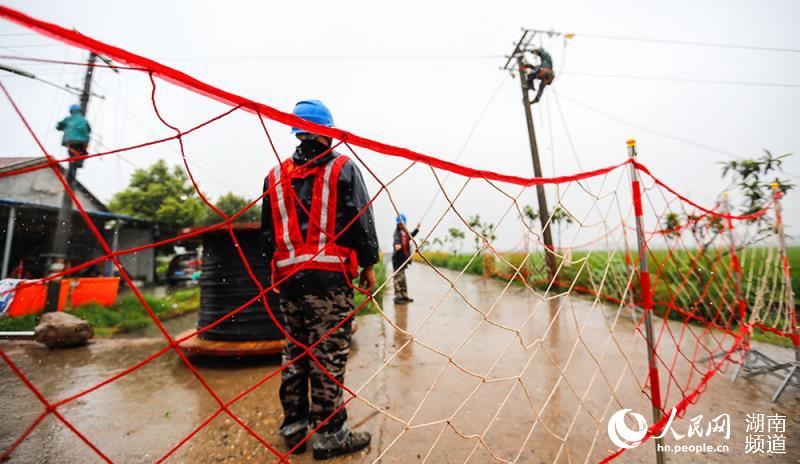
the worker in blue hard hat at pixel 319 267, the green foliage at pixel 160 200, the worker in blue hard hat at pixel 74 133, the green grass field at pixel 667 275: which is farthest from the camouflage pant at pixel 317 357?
the green foliage at pixel 160 200

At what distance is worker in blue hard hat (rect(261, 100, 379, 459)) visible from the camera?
1.54 metres

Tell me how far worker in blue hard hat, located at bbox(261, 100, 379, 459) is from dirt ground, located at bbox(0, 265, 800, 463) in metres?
0.18

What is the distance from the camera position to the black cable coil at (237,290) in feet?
8.92

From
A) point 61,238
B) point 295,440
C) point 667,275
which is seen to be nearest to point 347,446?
point 295,440

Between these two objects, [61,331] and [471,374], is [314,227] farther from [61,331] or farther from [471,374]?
[61,331]

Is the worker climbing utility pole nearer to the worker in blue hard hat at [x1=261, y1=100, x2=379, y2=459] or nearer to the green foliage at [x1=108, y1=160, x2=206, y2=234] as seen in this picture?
the worker in blue hard hat at [x1=261, y1=100, x2=379, y2=459]

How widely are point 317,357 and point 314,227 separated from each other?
2.07ft

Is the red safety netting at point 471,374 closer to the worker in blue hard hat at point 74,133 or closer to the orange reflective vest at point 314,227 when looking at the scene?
the orange reflective vest at point 314,227

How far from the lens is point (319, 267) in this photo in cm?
153

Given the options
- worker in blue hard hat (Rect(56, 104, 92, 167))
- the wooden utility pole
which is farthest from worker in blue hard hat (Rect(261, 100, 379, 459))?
the wooden utility pole

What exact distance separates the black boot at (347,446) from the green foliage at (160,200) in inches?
769

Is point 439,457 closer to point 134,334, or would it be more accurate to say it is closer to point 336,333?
point 336,333

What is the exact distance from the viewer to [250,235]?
270 cm

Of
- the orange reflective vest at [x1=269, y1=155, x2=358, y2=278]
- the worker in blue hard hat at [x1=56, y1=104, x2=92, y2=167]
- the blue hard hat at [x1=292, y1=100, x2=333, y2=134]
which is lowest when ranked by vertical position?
the orange reflective vest at [x1=269, y1=155, x2=358, y2=278]
